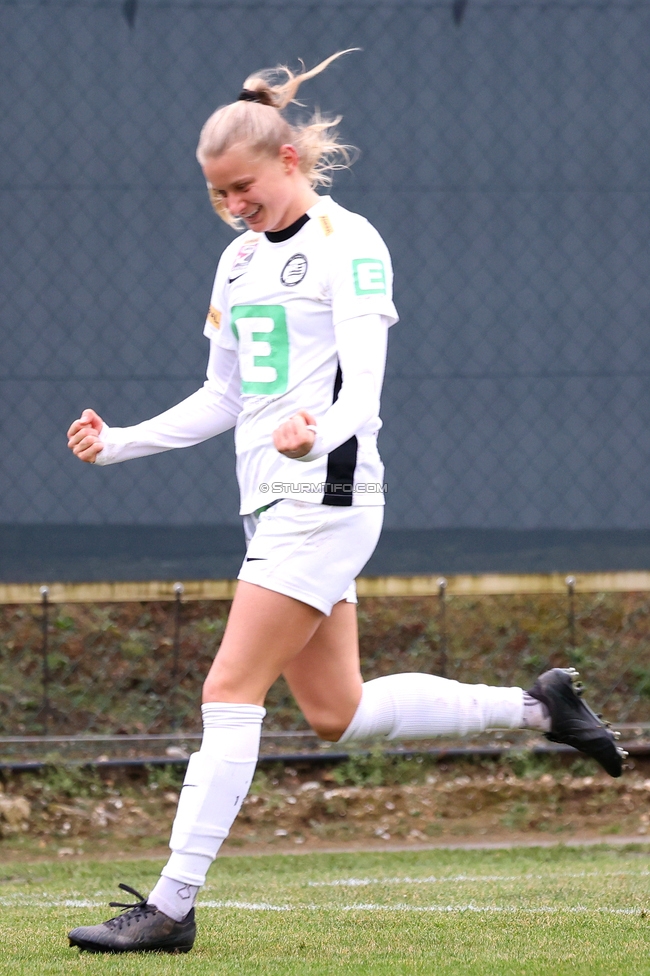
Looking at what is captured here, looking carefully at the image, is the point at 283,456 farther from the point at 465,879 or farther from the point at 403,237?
the point at 403,237

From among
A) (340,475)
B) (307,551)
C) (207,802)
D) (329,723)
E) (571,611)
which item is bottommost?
(207,802)

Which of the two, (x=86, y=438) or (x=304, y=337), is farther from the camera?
(x=86, y=438)

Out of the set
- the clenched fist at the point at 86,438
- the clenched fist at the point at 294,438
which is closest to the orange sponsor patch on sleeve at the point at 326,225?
the clenched fist at the point at 294,438

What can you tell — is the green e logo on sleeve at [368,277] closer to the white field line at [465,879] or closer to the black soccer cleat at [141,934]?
the black soccer cleat at [141,934]

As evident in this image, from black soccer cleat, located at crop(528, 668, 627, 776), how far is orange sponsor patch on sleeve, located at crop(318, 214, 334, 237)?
3.84 feet

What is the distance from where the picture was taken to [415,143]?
5.09 metres

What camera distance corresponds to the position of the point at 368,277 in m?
2.67

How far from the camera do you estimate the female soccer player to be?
2.62m

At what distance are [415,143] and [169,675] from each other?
2.35 meters

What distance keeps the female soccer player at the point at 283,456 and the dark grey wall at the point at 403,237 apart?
208 cm

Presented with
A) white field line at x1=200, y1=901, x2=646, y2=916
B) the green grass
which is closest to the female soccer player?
the green grass

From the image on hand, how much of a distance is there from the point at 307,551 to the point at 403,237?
2.74 metres

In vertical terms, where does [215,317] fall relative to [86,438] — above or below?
above

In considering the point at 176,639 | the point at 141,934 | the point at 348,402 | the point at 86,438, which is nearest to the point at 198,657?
the point at 176,639
